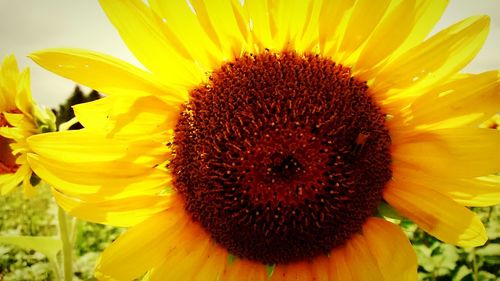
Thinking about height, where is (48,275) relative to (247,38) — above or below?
below

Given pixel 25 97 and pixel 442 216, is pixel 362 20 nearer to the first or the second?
pixel 442 216

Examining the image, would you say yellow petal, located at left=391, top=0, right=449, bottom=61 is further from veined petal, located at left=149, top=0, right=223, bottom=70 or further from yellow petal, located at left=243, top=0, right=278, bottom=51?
veined petal, located at left=149, top=0, right=223, bottom=70

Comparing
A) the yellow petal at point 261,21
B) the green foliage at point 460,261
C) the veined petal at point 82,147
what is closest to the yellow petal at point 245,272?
the veined petal at point 82,147

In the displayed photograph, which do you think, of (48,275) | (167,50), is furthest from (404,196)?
(48,275)

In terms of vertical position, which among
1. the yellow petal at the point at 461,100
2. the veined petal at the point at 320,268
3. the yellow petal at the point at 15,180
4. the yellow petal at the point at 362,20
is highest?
the yellow petal at the point at 362,20

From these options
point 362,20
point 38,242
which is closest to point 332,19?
point 362,20

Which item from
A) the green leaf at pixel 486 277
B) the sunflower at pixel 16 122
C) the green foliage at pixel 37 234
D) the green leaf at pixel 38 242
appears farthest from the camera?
the green foliage at pixel 37 234

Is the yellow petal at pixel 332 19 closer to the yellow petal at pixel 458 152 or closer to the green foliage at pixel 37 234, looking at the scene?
the yellow petal at pixel 458 152

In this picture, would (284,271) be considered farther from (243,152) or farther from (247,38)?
(247,38)
